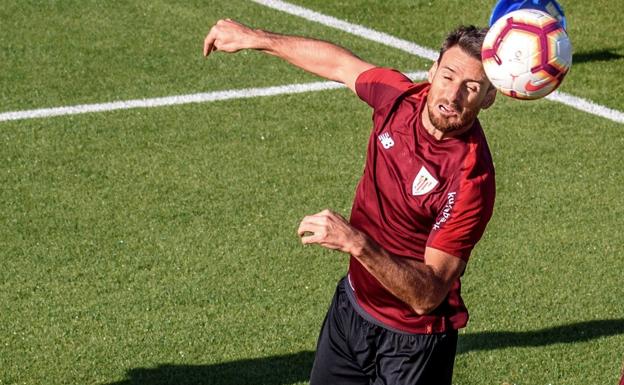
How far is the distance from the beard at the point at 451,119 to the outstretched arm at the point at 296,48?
0.79 meters

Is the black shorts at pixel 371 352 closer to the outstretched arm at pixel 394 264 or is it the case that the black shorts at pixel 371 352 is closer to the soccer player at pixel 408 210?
the soccer player at pixel 408 210

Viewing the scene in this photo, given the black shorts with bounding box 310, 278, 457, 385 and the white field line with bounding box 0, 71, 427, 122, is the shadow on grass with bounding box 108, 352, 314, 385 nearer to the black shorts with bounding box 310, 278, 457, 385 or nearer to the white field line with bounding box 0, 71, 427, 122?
the black shorts with bounding box 310, 278, 457, 385

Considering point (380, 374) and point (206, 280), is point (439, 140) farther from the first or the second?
point (206, 280)

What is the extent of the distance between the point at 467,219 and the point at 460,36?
34.3 inches

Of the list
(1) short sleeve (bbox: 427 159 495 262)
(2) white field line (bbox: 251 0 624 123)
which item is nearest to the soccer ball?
(1) short sleeve (bbox: 427 159 495 262)

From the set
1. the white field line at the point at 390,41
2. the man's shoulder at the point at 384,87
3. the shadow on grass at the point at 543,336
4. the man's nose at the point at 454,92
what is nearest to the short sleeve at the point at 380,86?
→ the man's shoulder at the point at 384,87

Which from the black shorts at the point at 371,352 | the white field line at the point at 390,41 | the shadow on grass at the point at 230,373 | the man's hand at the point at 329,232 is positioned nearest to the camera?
the man's hand at the point at 329,232

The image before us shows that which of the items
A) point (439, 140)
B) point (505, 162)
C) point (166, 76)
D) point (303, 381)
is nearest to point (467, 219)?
point (439, 140)

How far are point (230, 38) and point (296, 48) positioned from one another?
0.36m

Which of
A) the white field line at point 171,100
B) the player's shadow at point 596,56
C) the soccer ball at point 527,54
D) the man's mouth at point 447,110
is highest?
the soccer ball at point 527,54

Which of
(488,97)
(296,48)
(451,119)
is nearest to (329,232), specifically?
(451,119)

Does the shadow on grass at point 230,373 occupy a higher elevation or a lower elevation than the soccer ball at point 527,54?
lower

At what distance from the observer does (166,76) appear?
12.7m

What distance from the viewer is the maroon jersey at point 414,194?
580 cm
